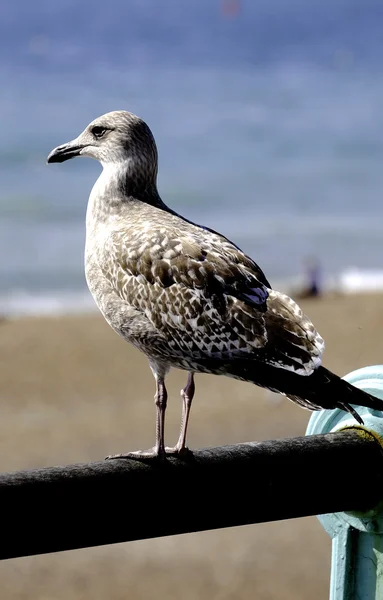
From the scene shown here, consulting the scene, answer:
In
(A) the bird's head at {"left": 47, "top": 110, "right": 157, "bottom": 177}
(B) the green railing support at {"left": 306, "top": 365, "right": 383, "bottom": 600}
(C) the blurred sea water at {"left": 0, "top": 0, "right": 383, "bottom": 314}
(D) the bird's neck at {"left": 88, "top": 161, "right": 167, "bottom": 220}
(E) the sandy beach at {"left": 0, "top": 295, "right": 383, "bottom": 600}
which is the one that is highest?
(A) the bird's head at {"left": 47, "top": 110, "right": 157, "bottom": 177}

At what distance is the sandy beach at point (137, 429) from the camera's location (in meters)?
8.84

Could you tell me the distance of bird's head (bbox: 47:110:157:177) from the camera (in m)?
4.36

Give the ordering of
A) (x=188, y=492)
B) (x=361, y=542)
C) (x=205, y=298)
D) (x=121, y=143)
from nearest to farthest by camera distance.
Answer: (x=188, y=492)
(x=361, y=542)
(x=205, y=298)
(x=121, y=143)

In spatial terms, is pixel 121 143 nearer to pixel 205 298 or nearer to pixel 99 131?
pixel 99 131

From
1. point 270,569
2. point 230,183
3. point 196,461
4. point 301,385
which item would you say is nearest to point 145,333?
point 301,385

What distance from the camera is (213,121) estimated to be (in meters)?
53.3

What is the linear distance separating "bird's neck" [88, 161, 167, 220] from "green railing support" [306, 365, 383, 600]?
1.70 meters

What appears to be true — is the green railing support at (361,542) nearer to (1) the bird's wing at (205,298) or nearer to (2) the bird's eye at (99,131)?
(1) the bird's wing at (205,298)

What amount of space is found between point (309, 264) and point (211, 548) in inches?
691

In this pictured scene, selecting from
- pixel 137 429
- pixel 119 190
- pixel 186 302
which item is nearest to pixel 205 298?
pixel 186 302

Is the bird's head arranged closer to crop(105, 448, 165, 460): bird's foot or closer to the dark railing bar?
crop(105, 448, 165, 460): bird's foot

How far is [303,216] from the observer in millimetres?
37594

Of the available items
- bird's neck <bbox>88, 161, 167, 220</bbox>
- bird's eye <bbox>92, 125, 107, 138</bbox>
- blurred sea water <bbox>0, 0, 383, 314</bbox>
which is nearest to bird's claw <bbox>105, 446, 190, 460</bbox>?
bird's neck <bbox>88, 161, 167, 220</bbox>

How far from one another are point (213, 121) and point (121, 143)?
1951 inches
